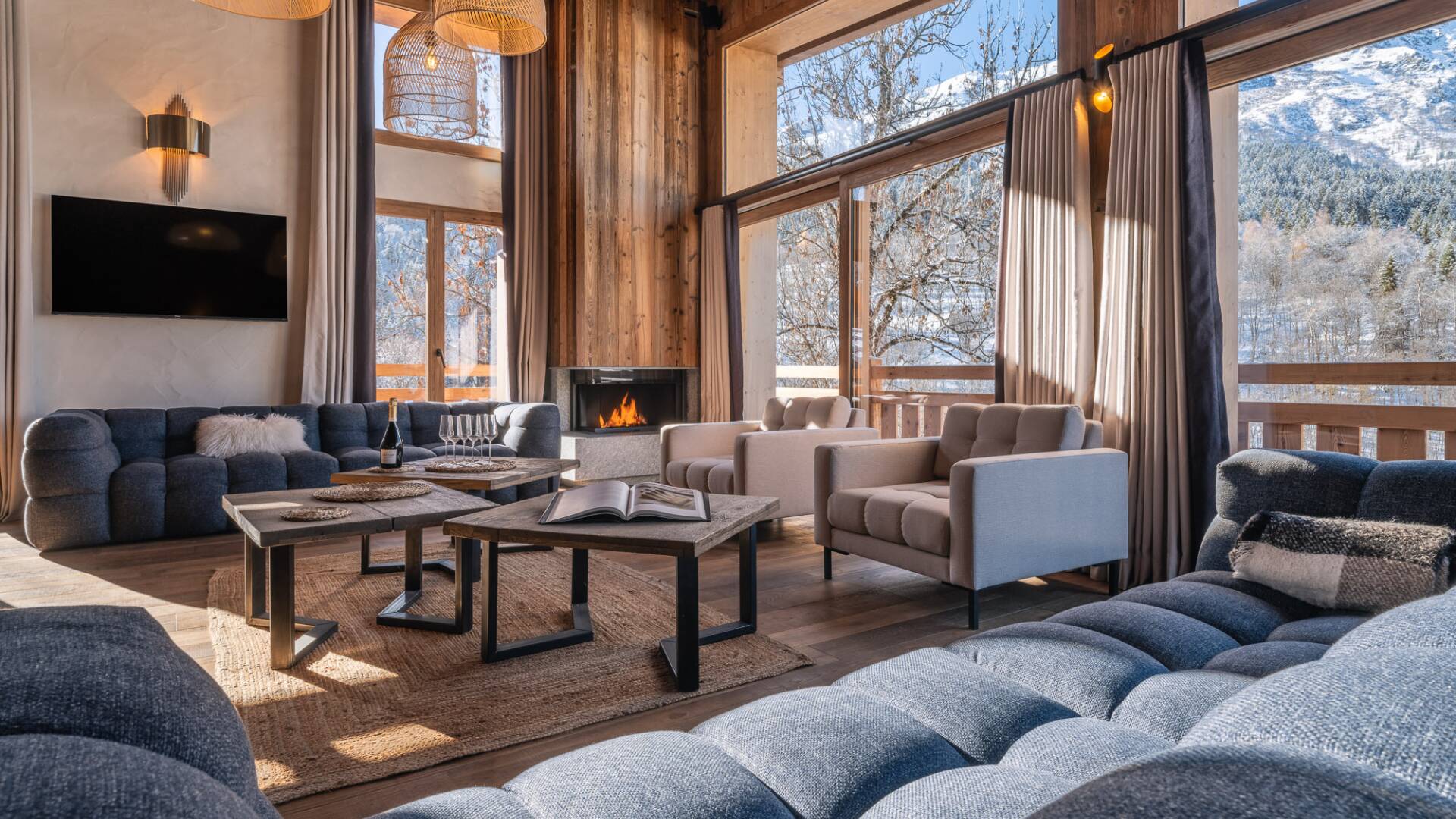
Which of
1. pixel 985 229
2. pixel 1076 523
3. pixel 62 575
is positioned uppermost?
pixel 985 229

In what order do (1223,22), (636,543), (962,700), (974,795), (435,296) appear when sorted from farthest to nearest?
1. (435,296)
2. (1223,22)
3. (636,543)
4. (962,700)
5. (974,795)

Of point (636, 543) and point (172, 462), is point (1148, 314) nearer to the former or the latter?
point (636, 543)

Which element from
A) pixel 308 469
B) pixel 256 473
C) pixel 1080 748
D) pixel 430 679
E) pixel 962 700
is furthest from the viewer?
pixel 308 469

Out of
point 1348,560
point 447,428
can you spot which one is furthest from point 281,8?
point 1348,560

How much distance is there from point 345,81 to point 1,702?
607 cm

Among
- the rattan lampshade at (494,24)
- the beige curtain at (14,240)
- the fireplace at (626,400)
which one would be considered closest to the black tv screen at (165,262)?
the beige curtain at (14,240)

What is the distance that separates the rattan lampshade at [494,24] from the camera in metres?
3.02

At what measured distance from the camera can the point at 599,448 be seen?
19.8 feet

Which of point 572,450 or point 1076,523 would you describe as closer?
point 1076,523

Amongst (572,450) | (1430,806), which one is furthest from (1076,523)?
(572,450)

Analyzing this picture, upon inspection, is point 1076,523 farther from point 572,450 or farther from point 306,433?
point 306,433

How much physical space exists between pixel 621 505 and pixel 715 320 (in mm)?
4293

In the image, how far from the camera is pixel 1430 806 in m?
0.32

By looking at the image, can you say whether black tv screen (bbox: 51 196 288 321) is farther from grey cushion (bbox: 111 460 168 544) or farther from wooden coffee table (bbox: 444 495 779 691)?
wooden coffee table (bbox: 444 495 779 691)
